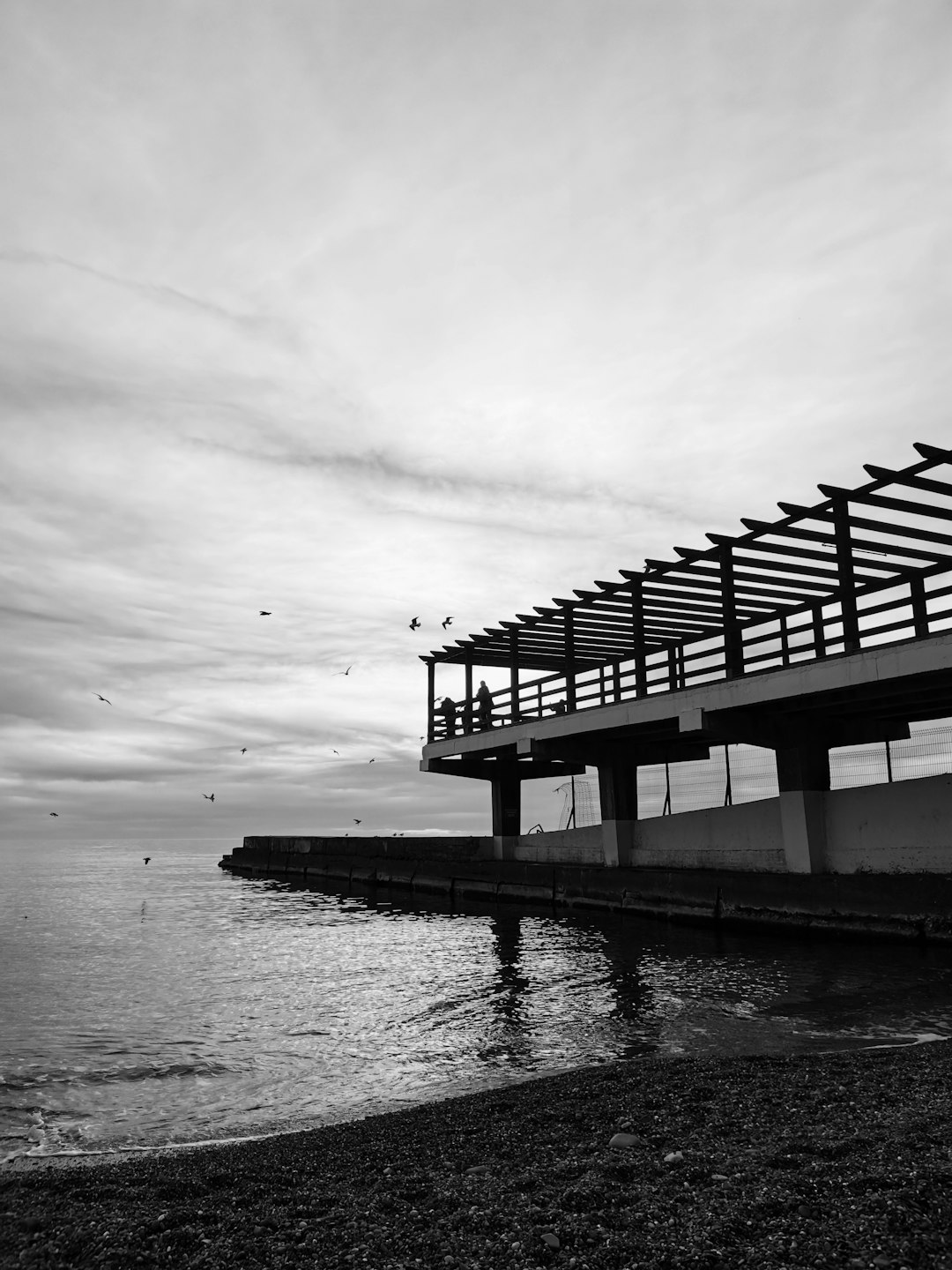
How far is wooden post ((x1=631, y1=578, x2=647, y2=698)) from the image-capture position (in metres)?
24.4

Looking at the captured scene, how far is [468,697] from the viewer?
34500mm

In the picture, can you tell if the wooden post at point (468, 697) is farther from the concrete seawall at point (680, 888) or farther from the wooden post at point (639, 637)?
the wooden post at point (639, 637)

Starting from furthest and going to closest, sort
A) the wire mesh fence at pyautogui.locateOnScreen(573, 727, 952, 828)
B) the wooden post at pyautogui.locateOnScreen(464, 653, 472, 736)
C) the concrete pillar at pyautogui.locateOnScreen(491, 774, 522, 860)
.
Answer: the concrete pillar at pyautogui.locateOnScreen(491, 774, 522, 860)
the wooden post at pyautogui.locateOnScreen(464, 653, 472, 736)
the wire mesh fence at pyautogui.locateOnScreen(573, 727, 952, 828)

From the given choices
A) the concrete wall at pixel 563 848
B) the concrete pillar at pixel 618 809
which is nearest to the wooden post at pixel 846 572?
the concrete pillar at pixel 618 809

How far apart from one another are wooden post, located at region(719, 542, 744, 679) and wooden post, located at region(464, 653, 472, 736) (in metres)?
13.6

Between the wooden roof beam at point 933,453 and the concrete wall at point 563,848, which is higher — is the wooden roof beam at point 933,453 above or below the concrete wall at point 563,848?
above

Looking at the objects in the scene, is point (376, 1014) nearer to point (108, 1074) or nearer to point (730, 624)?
point (108, 1074)

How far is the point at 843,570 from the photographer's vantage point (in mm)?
18375

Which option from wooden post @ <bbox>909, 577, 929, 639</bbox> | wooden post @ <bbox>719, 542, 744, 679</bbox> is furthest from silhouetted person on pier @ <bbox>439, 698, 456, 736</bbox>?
wooden post @ <bbox>909, 577, 929, 639</bbox>

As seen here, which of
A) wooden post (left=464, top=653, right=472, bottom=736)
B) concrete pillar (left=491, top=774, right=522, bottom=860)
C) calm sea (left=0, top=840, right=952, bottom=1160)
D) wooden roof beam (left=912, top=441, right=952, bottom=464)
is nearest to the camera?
calm sea (left=0, top=840, right=952, bottom=1160)

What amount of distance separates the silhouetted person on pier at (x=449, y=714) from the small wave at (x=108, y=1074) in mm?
24343

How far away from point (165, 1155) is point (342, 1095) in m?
2.75

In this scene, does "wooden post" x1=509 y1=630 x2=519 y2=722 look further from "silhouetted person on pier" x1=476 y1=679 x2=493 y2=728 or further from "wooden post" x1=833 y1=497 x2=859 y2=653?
"wooden post" x1=833 y1=497 x2=859 y2=653

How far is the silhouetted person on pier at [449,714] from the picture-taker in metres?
35.1
